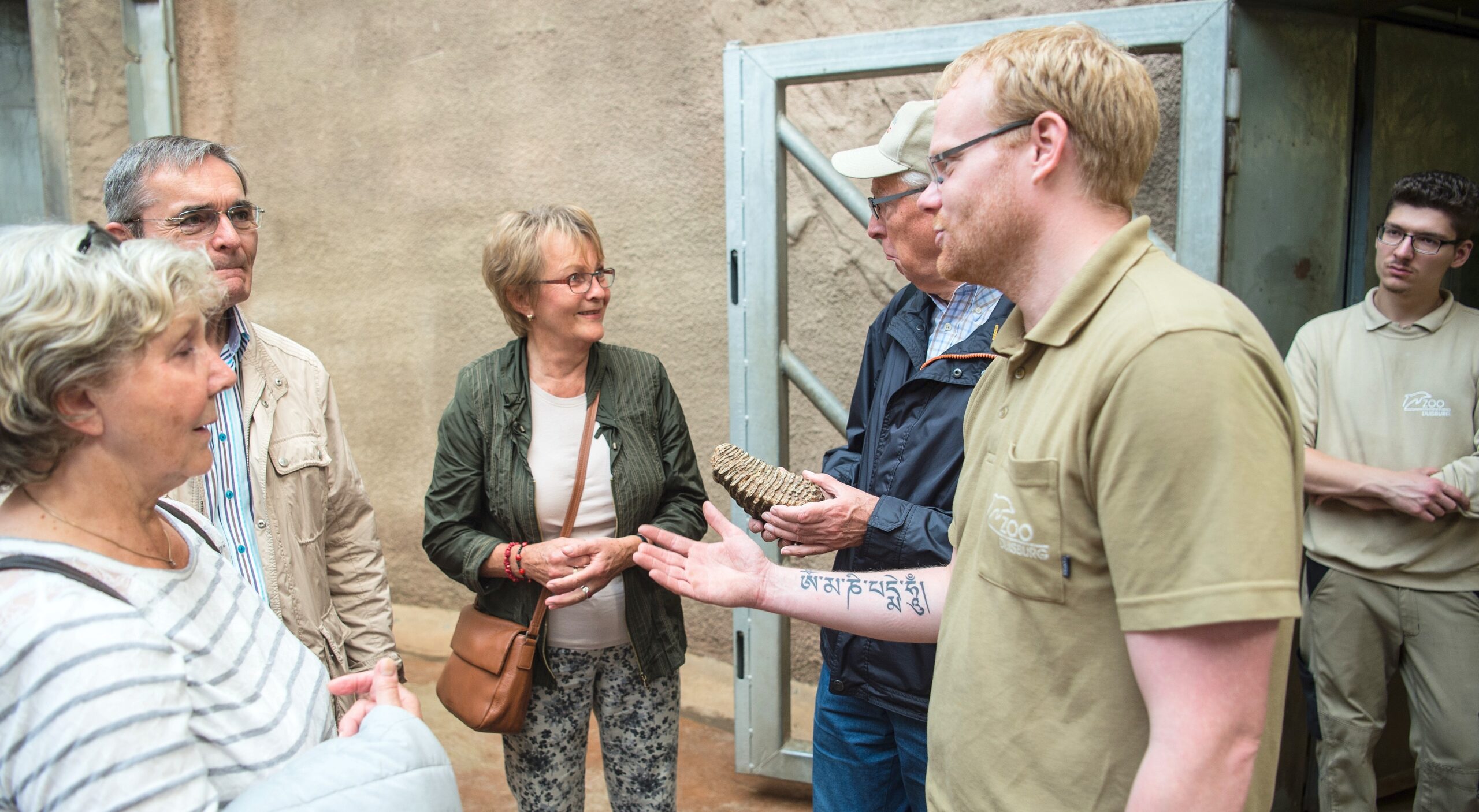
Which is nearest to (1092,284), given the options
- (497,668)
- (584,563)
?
(584,563)

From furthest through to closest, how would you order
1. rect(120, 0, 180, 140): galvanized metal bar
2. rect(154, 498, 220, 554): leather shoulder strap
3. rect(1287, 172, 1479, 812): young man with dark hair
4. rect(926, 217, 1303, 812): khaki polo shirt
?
rect(120, 0, 180, 140): galvanized metal bar
rect(1287, 172, 1479, 812): young man with dark hair
rect(154, 498, 220, 554): leather shoulder strap
rect(926, 217, 1303, 812): khaki polo shirt

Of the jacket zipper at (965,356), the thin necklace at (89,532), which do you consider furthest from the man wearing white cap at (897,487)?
the thin necklace at (89,532)

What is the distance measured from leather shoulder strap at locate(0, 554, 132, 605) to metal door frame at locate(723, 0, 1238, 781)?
2154mm

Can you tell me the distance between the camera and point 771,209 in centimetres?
316

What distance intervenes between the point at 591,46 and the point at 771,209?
1.89 metres

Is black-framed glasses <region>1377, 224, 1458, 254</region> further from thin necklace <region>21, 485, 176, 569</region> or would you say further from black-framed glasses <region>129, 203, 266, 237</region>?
thin necklace <region>21, 485, 176, 569</region>

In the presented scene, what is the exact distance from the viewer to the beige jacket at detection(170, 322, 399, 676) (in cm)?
220

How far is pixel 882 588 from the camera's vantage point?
189 cm

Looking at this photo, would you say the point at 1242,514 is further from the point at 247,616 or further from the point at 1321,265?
the point at 1321,265

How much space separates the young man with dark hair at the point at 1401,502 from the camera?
2928 millimetres

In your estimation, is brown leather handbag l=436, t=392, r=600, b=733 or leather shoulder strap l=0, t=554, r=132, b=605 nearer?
leather shoulder strap l=0, t=554, r=132, b=605

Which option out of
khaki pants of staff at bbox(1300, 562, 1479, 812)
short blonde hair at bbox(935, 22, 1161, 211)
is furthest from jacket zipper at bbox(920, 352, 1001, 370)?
khaki pants of staff at bbox(1300, 562, 1479, 812)

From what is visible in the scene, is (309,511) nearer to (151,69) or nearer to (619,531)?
(619,531)

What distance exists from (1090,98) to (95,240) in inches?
53.4
